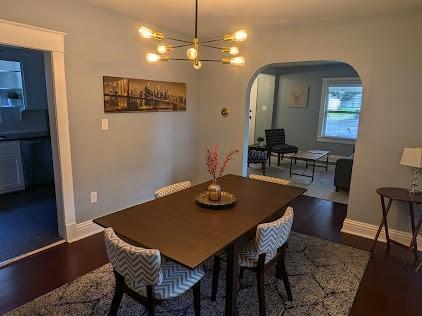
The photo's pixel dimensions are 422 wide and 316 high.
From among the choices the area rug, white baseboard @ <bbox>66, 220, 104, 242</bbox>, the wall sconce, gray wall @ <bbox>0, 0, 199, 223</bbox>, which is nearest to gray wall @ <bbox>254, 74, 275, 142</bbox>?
the area rug

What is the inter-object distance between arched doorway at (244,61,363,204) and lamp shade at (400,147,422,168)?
309 cm

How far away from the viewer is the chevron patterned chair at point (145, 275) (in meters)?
1.43

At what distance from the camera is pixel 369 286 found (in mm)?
2381

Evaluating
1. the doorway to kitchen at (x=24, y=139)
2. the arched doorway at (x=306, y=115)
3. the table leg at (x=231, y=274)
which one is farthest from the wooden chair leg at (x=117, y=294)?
the arched doorway at (x=306, y=115)

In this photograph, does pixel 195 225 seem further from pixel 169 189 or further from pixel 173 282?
pixel 169 189

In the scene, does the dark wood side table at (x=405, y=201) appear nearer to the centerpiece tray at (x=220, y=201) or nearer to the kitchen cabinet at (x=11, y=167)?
the centerpiece tray at (x=220, y=201)

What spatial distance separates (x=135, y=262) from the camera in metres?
1.45

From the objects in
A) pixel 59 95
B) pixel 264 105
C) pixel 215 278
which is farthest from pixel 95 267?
pixel 264 105

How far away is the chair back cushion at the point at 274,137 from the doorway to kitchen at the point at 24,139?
4434mm

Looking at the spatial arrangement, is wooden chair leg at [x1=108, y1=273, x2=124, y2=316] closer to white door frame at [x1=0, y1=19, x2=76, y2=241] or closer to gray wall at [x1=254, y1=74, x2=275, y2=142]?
white door frame at [x1=0, y1=19, x2=76, y2=241]

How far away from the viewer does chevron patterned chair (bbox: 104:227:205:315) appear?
143 cm

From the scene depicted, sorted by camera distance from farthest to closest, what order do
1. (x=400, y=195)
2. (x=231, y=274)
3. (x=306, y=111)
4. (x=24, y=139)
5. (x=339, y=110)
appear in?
(x=306, y=111) < (x=339, y=110) < (x=24, y=139) < (x=400, y=195) < (x=231, y=274)

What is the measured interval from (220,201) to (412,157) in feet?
6.50

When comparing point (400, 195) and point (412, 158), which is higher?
point (412, 158)
